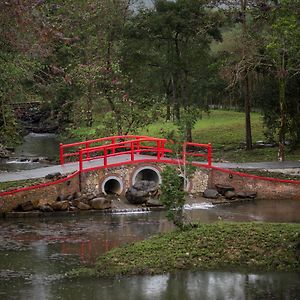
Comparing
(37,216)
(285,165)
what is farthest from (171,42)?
(37,216)

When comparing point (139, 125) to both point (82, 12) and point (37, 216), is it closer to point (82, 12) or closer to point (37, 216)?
point (82, 12)

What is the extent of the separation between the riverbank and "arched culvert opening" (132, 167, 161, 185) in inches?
362

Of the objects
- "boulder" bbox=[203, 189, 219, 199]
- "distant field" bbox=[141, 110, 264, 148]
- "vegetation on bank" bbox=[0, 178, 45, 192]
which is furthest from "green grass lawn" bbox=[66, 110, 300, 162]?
"vegetation on bank" bbox=[0, 178, 45, 192]

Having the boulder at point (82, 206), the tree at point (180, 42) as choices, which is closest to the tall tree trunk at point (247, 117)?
the tree at point (180, 42)

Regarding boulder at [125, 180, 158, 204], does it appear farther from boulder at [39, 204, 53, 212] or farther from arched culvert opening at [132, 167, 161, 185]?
boulder at [39, 204, 53, 212]

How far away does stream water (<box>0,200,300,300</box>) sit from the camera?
18.7 meters

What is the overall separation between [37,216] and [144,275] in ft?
31.7

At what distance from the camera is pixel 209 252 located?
21.7 m

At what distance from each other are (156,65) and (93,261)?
28.7 m

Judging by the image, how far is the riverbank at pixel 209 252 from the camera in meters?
20.8

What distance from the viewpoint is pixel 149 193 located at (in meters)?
31.3

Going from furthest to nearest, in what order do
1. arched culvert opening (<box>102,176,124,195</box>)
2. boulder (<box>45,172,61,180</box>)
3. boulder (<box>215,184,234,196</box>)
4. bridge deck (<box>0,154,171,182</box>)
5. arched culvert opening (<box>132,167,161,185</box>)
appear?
boulder (<box>215,184,234,196</box>) → arched culvert opening (<box>132,167,161,185</box>) → arched culvert opening (<box>102,176,124,195</box>) → bridge deck (<box>0,154,171,182</box>) → boulder (<box>45,172,61,180</box>)

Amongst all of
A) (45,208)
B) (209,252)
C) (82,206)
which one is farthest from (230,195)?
(209,252)

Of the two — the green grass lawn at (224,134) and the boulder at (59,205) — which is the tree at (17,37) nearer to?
the boulder at (59,205)
